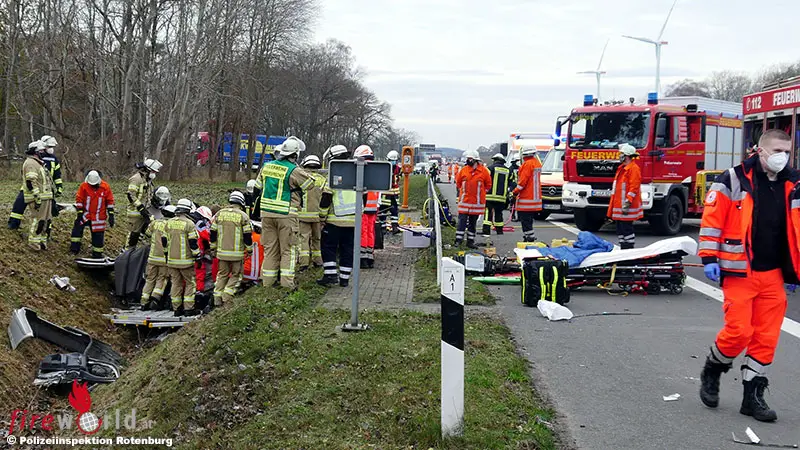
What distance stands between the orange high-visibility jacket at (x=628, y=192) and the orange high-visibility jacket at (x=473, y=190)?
8.56 feet

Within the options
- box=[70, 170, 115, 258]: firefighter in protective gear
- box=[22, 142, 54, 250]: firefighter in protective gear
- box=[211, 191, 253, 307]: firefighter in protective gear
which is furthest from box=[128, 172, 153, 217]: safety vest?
box=[211, 191, 253, 307]: firefighter in protective gear

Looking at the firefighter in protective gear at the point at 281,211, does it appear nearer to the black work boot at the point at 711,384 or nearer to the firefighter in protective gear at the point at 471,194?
the firefighter in protective gear at the point at 471,194

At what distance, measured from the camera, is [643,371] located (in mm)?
7117

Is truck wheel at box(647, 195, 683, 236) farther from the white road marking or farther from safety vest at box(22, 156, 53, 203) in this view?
safety vest at box(22, 156, 53, 203)

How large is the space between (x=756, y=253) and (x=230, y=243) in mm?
7860

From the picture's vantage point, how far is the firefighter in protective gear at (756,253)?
5.64 m

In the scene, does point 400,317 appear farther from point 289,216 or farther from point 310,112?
point 310,112

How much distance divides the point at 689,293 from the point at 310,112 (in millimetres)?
77680

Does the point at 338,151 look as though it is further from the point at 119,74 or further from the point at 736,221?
the point at 119,74

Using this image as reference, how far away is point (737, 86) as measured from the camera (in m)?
94.8

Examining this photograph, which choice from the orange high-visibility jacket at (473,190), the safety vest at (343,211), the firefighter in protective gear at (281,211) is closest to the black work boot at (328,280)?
the firefighter in protective gear at (281,211)

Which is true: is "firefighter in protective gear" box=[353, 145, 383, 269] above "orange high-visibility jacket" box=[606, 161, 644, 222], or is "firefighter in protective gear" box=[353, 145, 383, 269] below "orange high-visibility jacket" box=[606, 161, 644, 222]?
below

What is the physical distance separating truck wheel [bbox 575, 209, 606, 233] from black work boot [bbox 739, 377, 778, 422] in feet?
45.4

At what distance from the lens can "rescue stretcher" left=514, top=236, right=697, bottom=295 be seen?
11.1m
